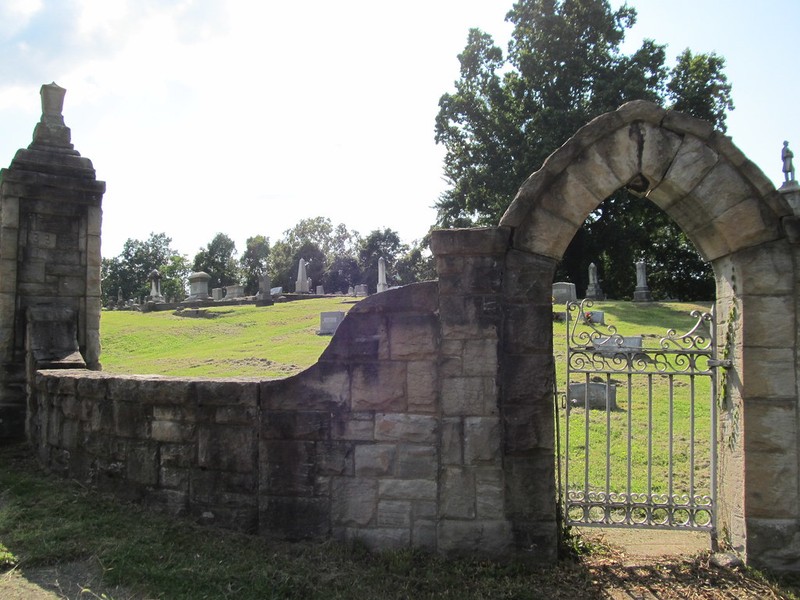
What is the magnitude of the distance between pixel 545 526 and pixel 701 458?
3.56 metres

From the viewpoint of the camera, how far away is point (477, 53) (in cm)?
3148

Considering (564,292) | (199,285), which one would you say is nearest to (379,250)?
(199,285)

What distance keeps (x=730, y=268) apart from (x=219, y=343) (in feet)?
51.5

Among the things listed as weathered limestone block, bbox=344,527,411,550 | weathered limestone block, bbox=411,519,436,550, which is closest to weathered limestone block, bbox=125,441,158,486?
weathered limestone block, bbox=344,527,411,550

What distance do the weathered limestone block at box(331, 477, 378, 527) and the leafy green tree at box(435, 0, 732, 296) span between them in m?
23.6

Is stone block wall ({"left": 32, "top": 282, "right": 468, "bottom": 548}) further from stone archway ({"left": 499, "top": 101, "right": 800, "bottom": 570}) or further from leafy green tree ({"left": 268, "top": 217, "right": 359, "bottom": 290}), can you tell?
leafy green tree ({"left": 268, "top": 217, "right": 359, "bottom": 290})

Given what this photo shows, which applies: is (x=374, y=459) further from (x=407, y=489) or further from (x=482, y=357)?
(x=482, y=357)

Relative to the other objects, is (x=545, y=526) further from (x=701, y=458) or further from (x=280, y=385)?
(x=701, y=458)

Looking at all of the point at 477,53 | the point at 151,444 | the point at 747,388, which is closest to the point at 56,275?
the point at 151,444

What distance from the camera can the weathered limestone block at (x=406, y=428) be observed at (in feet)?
14.0

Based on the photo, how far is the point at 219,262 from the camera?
68.4 metres

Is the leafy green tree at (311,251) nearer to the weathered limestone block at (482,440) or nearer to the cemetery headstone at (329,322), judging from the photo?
the cemetery headstone at (329,322)

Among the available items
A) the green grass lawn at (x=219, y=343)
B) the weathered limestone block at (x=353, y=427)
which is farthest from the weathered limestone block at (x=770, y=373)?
the green grass lawn at (x=219, y=343)

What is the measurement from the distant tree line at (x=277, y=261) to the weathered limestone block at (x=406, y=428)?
48441 millimetres
